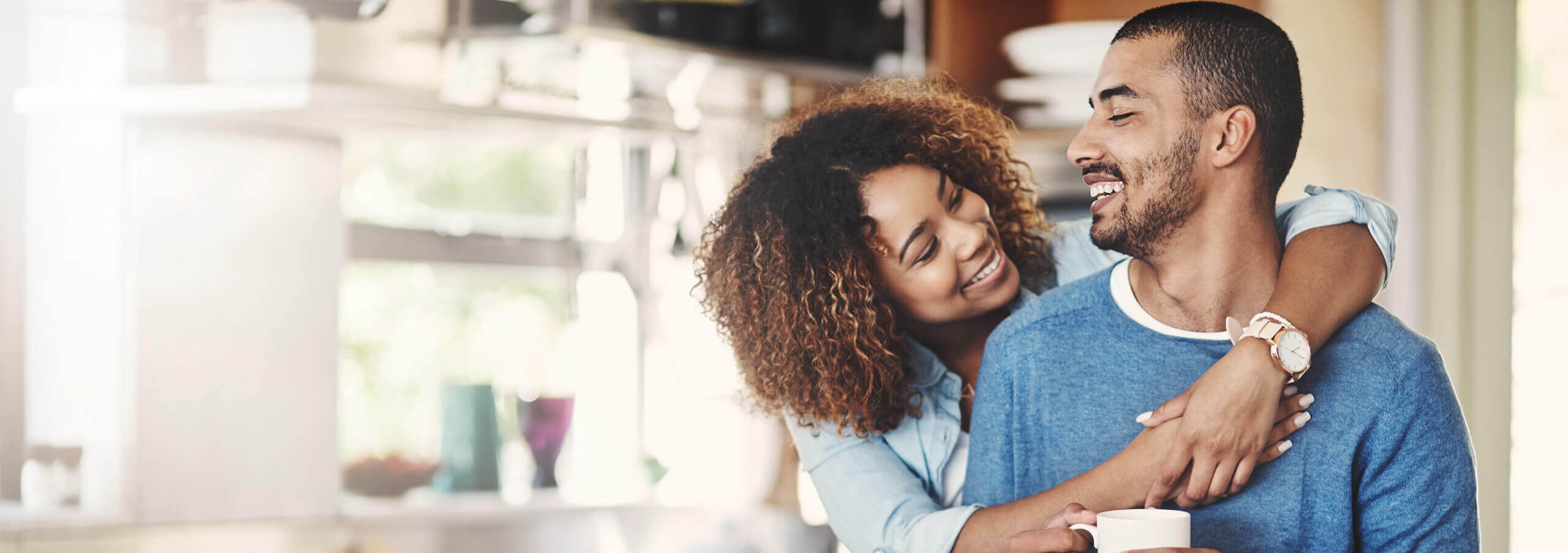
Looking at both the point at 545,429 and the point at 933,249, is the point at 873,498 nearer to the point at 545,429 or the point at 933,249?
the point at 933,249

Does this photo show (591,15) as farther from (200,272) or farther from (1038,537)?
(1038,537)

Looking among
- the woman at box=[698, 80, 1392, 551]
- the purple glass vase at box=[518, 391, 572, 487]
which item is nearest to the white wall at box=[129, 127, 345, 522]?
the purple glass vase at box=[518, 391, 572, 487]

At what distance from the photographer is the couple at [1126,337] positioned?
3.42 ft

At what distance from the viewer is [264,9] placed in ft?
5.98

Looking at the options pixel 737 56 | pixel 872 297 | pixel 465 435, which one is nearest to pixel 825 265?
pixel 872 297

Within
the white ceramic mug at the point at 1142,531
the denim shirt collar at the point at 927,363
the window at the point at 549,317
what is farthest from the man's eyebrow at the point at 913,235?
the window at the point at 549,317

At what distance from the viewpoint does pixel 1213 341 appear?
3.69 ft

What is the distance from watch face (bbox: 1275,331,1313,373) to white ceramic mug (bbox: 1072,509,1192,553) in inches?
6.8

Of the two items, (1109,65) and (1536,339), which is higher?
(1109,65)

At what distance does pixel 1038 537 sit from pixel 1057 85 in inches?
56.3

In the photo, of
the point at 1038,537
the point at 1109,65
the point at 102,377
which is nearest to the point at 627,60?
the point at 102,377

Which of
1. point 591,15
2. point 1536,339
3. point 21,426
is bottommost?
point 21,426

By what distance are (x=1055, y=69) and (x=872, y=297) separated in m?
1.11

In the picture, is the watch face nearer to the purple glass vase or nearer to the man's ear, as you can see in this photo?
the man's ear
